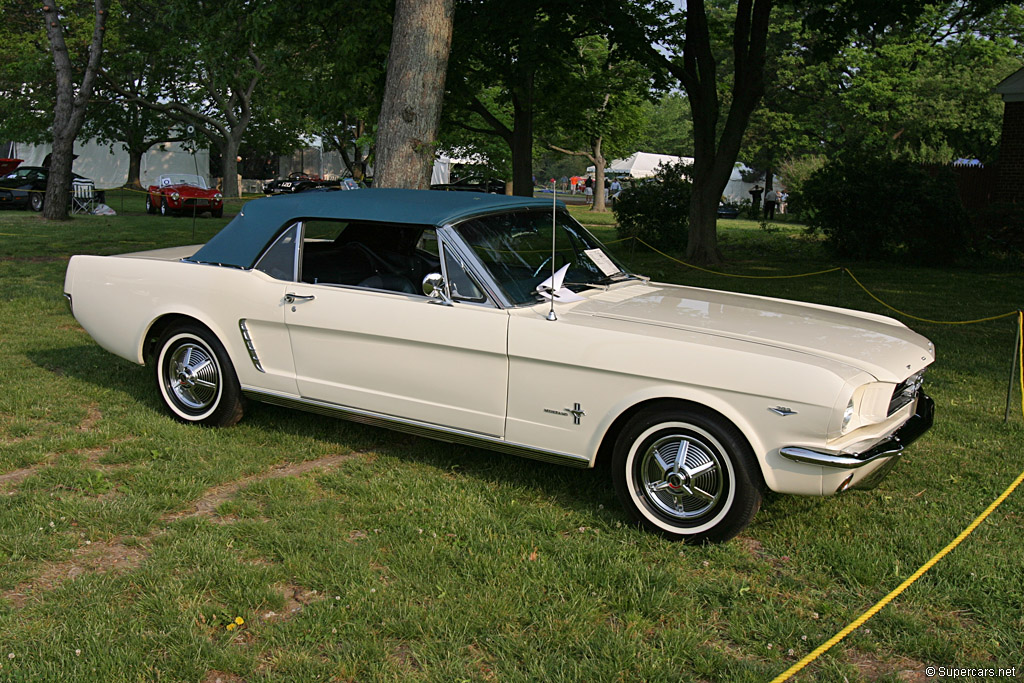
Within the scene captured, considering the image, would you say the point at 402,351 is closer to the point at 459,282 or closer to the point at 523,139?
the point at 459,282

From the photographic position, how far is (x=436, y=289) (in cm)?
476

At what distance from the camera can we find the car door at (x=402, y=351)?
15.2 ft

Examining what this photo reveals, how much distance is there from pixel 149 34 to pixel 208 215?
7.27 metres

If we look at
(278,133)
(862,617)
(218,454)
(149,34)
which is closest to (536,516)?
(862,617)

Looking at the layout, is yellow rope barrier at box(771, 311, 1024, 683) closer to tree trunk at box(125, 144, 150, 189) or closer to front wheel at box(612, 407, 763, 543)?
front wheel at box(612, 407, 763, 543)

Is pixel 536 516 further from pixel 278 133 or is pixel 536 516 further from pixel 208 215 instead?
pixel 278 133

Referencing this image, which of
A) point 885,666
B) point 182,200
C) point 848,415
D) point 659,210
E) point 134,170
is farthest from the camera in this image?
point 134,170

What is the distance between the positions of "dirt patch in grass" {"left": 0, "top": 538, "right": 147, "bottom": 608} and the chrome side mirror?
1.88 m

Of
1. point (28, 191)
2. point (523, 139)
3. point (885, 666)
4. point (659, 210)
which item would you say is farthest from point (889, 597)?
point (28, 191)

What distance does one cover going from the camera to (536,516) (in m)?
4.49

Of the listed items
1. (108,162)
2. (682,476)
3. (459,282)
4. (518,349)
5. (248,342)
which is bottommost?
(682,476)

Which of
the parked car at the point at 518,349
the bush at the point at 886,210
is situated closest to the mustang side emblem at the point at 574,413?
the parked car at the point at 518,349

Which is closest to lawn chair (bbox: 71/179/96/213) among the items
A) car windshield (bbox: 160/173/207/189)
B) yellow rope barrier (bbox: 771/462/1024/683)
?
car windshield (bbox: 160/173/207/189)

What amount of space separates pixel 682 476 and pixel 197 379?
3351mm
